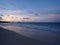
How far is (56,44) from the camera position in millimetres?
4559

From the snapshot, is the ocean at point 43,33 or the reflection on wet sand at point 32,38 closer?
the reflection on wet sand at point 32,38

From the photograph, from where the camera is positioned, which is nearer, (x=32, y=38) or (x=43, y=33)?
(x=32, y=38)

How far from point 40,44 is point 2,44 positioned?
1559mm

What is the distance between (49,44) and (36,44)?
0.54 metres

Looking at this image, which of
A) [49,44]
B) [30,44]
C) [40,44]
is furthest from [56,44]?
[30,44]

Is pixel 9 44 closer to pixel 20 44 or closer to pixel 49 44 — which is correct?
pixel 20 44

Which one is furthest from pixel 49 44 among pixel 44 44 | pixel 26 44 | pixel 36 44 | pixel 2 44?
pixel 2 44

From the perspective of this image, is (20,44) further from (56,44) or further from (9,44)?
(56,44)

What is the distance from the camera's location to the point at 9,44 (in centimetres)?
441


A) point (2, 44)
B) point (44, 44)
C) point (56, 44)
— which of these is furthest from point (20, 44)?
point (56, 44)

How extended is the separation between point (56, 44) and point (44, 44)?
0.49 metres

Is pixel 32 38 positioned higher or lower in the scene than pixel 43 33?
lower

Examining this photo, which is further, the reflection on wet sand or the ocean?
the ocean

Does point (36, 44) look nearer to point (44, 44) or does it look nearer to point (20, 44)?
point (44, 44)
